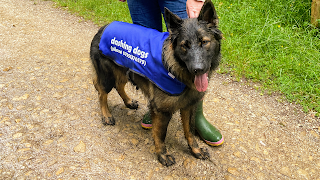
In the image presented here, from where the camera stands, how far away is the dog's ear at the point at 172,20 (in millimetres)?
1979

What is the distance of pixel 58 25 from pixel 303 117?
18.2ft

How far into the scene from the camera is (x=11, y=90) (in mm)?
3527

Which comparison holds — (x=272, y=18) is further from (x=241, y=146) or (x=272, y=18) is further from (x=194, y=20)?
(x=194, y=20)

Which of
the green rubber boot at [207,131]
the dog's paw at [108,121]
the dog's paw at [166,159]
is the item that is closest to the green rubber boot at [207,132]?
the green rubber boot at [207,131]

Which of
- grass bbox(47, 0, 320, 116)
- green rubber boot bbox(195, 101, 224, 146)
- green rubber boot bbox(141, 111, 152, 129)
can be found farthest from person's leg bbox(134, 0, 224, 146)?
grass bbox(47, 0, 320, 116)

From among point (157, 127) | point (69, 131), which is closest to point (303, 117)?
point (157, 127)

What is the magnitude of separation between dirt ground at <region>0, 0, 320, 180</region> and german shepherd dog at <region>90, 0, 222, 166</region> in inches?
8.7

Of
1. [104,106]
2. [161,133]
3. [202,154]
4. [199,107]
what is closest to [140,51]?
[161,133]

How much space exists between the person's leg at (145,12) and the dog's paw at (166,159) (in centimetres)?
150

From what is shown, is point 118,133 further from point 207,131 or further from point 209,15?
point 209,15

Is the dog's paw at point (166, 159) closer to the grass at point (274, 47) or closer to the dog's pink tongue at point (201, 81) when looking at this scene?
the dog's pink tongue at point (201, 81)

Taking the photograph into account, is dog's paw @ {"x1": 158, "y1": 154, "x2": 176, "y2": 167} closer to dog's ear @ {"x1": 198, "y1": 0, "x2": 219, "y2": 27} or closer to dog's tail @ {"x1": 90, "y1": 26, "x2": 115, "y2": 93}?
dog's tail @ {"x1": 90, "y1": 26, "x2": 115, "y2": 93}

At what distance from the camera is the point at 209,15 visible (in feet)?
6.53

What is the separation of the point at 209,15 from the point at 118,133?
1.82m
